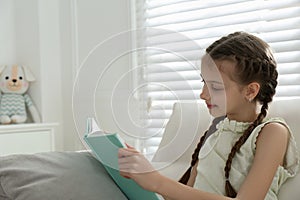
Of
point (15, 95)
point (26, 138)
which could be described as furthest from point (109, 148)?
point (15, 95)

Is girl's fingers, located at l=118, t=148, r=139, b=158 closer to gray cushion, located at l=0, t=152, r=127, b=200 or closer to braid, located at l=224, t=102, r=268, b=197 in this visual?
gray cushion, located at l=0, t=152, r=127, b=200

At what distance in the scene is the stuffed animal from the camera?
292 centimetres

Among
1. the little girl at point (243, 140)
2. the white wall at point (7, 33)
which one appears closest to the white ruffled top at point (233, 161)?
the little girl at point (243, 140)

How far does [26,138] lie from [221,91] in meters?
1.96

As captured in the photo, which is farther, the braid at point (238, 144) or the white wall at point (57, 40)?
the white wall at point (57, 40)

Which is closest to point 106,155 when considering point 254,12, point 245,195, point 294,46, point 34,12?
point 245,195

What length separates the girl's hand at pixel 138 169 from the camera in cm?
94

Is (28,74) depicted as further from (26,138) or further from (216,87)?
(216,87)

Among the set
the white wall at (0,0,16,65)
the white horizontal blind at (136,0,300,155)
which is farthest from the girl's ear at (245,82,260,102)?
the white wall at (0,0,16,65)

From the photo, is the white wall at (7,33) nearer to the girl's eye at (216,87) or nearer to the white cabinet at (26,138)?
the white cabinet at (26,138)

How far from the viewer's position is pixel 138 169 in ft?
3.27

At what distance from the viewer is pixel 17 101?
9.74ft

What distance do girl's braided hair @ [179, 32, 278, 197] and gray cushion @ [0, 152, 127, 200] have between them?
290mm

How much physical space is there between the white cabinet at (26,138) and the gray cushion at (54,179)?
1.53 metres
